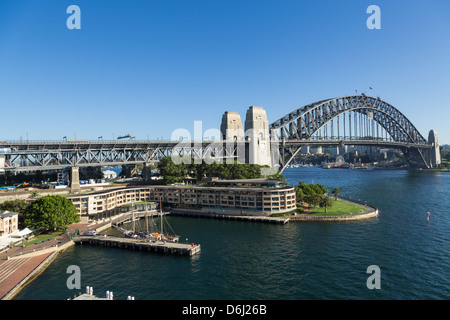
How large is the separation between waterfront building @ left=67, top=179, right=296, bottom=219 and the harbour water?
28.5 ft

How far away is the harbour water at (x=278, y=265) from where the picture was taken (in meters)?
31.7

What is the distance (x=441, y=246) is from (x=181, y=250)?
1693 inches

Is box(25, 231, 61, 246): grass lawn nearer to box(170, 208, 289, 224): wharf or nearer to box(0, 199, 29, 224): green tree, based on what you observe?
box(0, 199, 29, 224): green tree

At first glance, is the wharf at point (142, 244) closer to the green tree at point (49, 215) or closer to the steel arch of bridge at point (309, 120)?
the green tree at point (49, 215)

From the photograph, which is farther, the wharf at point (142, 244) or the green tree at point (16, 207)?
the green tree at point (16, 207)

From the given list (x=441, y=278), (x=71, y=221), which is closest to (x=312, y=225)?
(x=441, y=278)

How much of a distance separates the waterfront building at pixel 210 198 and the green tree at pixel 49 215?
29.7 feet

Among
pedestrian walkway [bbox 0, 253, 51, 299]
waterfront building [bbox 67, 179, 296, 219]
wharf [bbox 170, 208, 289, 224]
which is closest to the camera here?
pedestrian walkway [bbox 0, 253, 51, 299]

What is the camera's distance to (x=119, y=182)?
327ft

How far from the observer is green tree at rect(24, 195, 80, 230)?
51.8 meters

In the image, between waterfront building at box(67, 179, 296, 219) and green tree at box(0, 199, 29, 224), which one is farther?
waterfront building at box(67, 179, 296, 219)

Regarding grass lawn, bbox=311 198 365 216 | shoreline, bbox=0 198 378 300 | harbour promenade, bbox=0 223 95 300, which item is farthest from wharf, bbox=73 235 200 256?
grass lawn, bbox=311 198 365 216

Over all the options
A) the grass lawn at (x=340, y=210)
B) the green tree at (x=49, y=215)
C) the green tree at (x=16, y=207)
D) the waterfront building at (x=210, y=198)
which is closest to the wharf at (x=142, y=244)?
the green tree at (x=49, y=215)

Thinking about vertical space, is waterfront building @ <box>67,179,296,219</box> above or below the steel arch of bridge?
below
